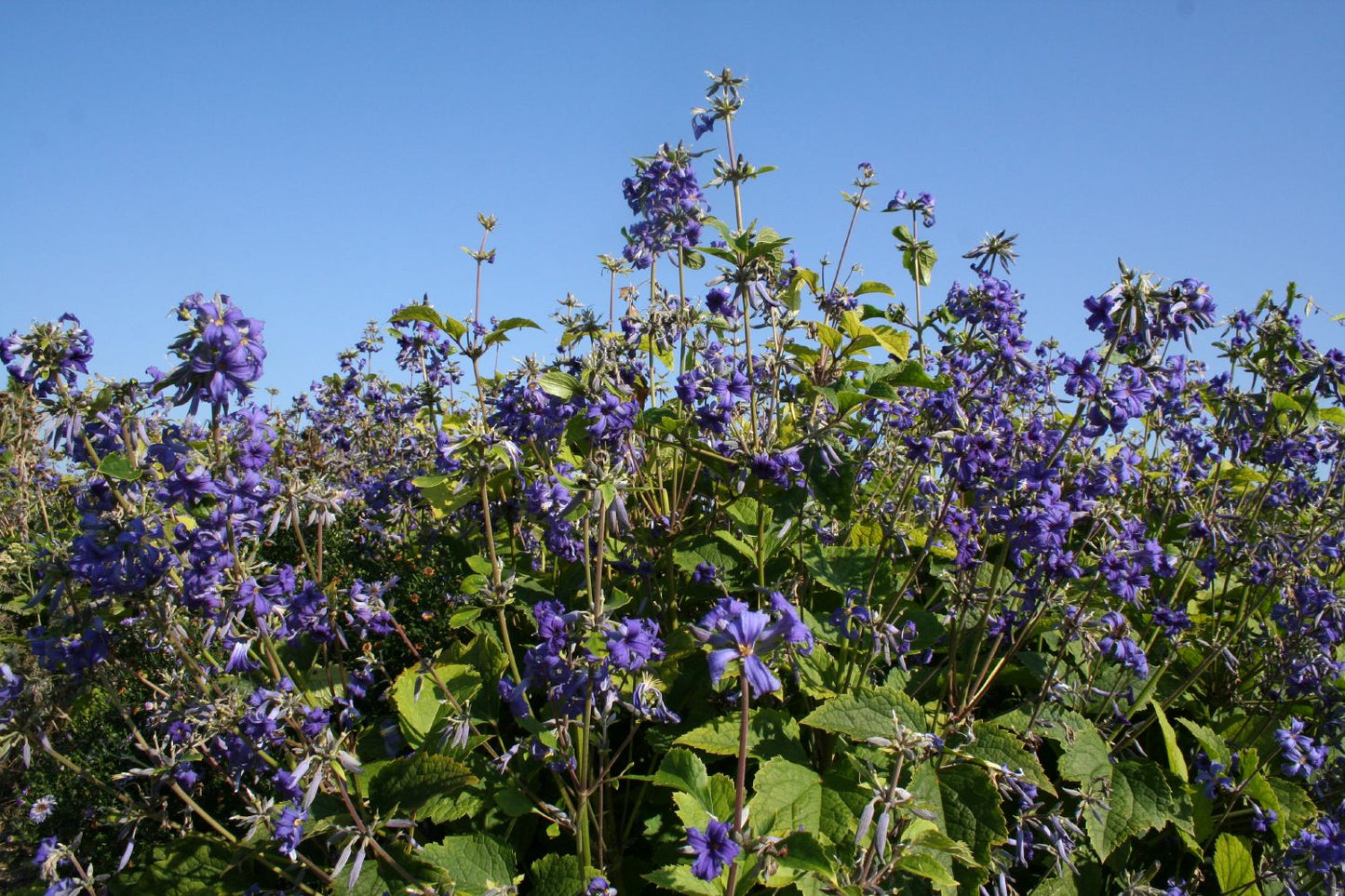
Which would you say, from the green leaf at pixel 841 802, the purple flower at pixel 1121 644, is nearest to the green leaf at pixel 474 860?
the green leaf at pixel 841 802

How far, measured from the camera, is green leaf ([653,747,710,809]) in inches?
112

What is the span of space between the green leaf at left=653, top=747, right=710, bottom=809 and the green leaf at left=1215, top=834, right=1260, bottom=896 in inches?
100

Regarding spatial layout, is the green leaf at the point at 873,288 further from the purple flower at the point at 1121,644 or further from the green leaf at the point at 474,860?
the green leaf at the point at 474,860

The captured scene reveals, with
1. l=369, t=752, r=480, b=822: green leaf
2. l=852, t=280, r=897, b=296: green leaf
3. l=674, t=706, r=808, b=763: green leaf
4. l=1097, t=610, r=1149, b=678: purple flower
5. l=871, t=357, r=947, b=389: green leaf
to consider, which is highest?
l=852, t=280, r=897, b=296: green leaf

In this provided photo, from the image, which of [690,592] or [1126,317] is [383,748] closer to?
[690,592]

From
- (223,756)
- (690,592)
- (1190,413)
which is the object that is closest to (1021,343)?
(690,592)

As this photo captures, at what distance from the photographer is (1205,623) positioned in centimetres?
530

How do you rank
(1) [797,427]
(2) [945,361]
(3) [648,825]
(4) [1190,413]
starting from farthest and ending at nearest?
(4) [1190,413], (2) [945,361], (1) [797,427], (3) [648,825]

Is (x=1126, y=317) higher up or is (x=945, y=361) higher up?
(x=945, y=361)

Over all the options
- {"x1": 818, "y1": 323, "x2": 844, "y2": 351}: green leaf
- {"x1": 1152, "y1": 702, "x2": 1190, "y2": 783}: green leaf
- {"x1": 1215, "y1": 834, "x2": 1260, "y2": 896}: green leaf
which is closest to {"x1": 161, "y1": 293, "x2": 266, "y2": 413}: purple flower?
{"x1": 818, "y1": 323, "x2": 844, "y2": 351}: green leaf

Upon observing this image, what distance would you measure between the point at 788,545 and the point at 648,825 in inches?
63.1

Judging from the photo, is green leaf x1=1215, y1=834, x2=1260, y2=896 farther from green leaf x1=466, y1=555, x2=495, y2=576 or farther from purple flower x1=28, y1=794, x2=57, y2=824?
purple flower x1=28, y1=794, x2=57, y2=824

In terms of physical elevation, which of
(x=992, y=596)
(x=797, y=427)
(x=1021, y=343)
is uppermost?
(x=1021, y=343)

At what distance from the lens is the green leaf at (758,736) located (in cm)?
322
